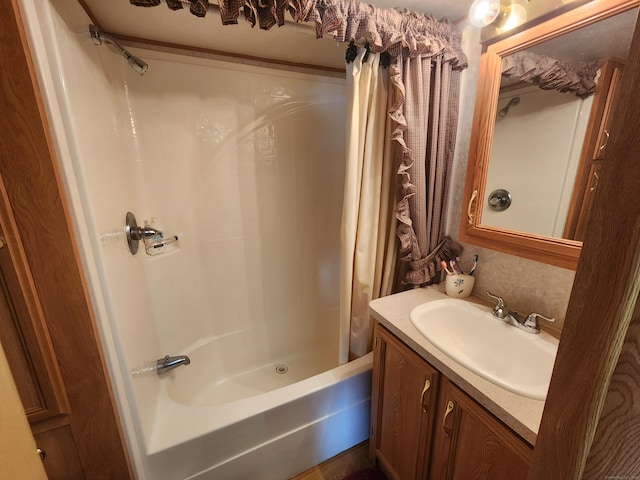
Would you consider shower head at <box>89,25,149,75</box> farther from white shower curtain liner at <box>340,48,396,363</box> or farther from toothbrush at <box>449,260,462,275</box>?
toothbrush at <box>449,260,462,275</box>

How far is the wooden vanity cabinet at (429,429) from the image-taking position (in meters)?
0.69

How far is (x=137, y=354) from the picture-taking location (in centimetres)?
103

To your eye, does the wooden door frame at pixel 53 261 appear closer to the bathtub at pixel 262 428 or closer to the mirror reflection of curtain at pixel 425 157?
the bathtub at pixel 262 428

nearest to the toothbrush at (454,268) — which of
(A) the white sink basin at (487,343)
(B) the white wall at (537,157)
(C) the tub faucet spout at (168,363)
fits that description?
(A) the white sink basin at (487,343)

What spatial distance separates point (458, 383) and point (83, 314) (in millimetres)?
1059

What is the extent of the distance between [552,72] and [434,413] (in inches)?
47.9

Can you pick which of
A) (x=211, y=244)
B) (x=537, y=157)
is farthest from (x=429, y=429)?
(x=211, y=244)

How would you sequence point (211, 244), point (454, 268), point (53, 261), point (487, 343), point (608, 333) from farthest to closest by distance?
point (211, 244), point (454, 268), point (487, 343), point (53, 261), point (608, 333)

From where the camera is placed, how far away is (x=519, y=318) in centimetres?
101

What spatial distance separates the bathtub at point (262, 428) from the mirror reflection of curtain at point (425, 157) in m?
0.63

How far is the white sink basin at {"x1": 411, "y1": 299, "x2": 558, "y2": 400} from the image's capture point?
33.5 inches

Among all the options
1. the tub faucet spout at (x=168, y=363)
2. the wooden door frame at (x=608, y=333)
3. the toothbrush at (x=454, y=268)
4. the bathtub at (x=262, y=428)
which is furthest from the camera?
the tub faucet spout at (x=168, y=363)

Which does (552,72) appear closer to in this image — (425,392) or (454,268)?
(454,268)

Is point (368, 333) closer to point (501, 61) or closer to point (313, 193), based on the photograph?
point (313, 193)
